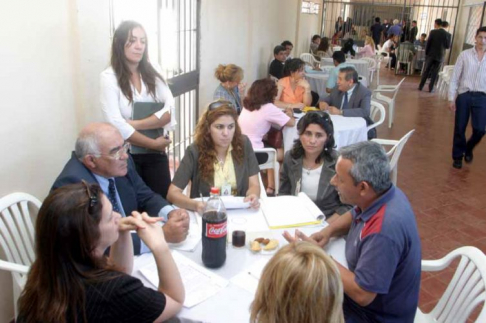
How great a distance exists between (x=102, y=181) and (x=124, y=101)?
73cm

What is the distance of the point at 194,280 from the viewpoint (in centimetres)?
159

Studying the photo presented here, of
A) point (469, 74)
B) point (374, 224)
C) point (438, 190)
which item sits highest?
point (469, 74)

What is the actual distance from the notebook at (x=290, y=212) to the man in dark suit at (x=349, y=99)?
8.41 feet

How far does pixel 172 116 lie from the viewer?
2.86 meters

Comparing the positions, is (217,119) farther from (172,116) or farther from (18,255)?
(18,255)

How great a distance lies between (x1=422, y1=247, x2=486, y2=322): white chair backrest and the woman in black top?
48.5 inches

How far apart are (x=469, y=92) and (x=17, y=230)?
502 cm

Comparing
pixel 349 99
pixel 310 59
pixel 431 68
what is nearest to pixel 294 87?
pixel 349 99

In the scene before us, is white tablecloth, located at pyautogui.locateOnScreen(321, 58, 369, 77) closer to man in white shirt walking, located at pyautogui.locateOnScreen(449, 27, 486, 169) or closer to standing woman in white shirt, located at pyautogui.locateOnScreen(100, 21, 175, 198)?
man in white shirt walking, located at pyautogui.locateOnScreen(449, 27, 486, 169)

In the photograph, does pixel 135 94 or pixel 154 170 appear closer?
pixel 135 94

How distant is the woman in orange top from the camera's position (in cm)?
534

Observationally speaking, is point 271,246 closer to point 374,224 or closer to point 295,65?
point 374,224

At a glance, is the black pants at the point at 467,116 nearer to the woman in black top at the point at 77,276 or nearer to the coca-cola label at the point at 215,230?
the coca-cola label at the point at 215,230

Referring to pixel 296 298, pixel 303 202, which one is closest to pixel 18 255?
pixel 303 202
